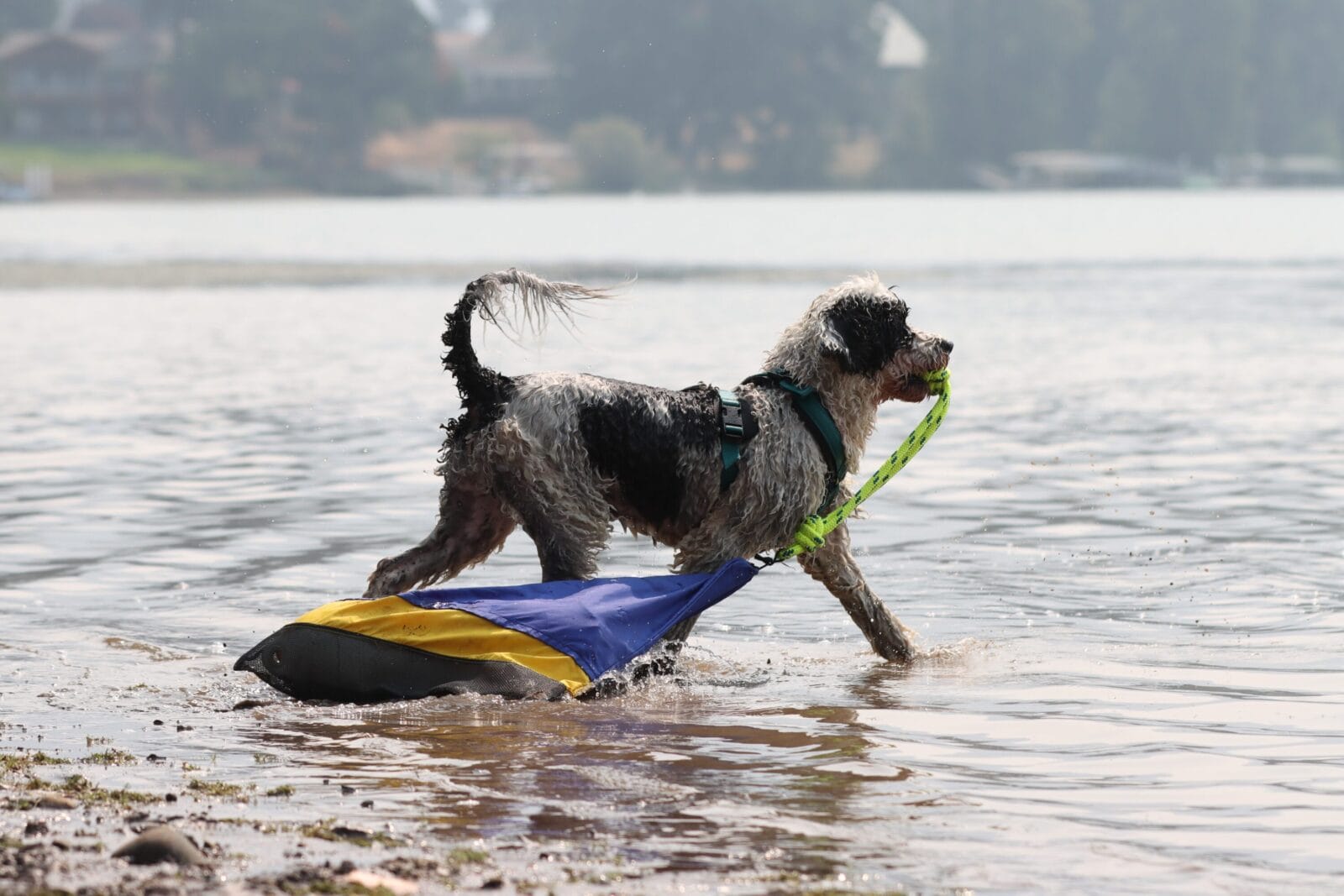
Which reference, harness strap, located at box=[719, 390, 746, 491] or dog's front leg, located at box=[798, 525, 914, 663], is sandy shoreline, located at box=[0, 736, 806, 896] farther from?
dog's front leg, located at box=[798, 525, 914, 663]

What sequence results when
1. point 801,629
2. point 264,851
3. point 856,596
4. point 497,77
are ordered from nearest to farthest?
point 264,851 → point 856,596 → point 801,629 → point 497,77

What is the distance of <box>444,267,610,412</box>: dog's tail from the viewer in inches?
311

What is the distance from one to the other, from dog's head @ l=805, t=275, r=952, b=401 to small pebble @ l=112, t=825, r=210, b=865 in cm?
377

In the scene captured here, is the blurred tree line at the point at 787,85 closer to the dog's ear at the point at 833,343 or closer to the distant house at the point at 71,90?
the distant house at the point at 71,90

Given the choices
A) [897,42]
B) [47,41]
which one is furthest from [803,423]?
[897,42]

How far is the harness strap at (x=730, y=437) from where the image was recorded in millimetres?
8016

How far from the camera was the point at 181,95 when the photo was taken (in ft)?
411

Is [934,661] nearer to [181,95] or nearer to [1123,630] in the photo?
[1123,630]

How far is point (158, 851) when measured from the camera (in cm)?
525

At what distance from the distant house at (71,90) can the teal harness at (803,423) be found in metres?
126

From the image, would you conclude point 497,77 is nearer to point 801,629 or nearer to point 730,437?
point 801,629

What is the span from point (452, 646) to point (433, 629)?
0.10 meters

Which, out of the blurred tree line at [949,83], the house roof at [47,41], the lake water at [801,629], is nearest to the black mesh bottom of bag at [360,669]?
the lake water at [801,629]

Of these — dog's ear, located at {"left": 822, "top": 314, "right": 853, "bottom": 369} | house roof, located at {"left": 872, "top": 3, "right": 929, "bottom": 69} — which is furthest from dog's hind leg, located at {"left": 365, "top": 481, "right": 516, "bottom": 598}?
house roof, located at {"left": 872, "top": 3, "right": 929, "bottom": 69}
